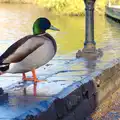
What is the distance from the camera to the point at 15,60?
238 inches

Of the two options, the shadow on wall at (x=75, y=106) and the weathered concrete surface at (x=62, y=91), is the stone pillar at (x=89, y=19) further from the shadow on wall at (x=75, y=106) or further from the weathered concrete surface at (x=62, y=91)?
the shadow on wall at (x=75, y=106)

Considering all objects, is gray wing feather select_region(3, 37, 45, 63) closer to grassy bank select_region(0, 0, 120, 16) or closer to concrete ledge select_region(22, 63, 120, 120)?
concrete ledge select_region(22, 63, 120, 120)

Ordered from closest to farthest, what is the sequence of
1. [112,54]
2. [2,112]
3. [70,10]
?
[2,112] < [112,54] < [70,10]

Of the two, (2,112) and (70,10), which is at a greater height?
(2,112)

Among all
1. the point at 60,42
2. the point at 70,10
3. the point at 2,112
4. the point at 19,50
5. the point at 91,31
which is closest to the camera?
the point at 2,112

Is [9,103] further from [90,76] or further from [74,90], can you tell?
[90,76]

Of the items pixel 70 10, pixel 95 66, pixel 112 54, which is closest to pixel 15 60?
pixel 95 66

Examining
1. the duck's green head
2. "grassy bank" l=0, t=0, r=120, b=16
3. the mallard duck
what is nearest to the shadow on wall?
the mallard duck

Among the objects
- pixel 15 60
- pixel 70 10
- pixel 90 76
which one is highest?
pixel 15 60

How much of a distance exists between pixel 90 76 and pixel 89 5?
2769mm

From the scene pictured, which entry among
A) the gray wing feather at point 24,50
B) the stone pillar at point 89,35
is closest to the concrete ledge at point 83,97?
the gray wing feather at point 24,50

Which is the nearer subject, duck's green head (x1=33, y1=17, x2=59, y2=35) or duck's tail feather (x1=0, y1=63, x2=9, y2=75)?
duck's tail feather (x1=0, y1=63, x2=9, y2=75)

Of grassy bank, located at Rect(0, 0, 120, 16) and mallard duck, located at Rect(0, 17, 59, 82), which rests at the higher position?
mallard duck, located at Rect(0, 17, 59, 82)

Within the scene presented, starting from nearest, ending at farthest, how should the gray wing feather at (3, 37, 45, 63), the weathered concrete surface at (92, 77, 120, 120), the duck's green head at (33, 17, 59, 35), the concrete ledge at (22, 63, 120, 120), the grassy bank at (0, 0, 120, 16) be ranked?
the concrete ledge at (22, 63, 120, 120) < the gray wing feather at (3, 37, 45, 63) < the duck's green head at (33, 17, 59, 35) < the weathered concrete surface at (92, 77, 120, 120) < the grassy bank at (0, 0, 120, 16)
